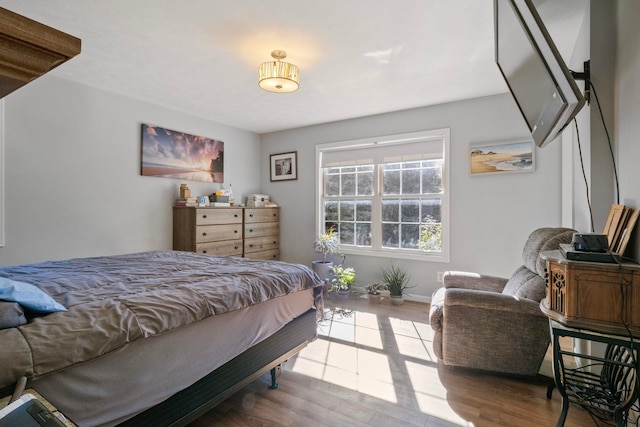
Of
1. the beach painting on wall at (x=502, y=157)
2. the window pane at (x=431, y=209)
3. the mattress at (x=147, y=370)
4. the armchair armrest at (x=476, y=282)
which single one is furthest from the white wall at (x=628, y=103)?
the window pane at (x=431, y=209)

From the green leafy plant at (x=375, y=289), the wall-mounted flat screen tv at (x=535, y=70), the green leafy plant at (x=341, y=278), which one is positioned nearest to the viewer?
the wall-mounted flat screen tv at (x=535, y=70)

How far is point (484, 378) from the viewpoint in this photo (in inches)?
84.9

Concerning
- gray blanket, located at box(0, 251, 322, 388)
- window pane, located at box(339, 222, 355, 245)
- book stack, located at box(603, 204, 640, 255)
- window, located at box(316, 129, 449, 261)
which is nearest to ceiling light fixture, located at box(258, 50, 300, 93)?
gray blanket, located at box(0, 251, 322, 388)

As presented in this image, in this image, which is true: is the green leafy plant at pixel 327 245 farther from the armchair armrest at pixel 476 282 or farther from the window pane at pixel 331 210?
the armchair armrest at pixel 476 282

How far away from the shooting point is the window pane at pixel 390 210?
4.19 meters

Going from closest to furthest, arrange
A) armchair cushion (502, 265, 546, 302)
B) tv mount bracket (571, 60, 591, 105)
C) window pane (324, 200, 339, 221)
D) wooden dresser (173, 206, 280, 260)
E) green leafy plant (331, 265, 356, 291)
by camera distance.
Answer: tv mount bracket (571, 60, 591, 105) → armchair cushion (502, 265, 546, 302) → wooden dresser (173, 206, 280, 260) → green leafy plant (331, 265, 356, 291) → window pane (324, 200, 339, 221)

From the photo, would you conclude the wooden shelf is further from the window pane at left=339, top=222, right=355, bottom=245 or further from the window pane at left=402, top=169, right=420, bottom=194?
the window pane at left=339, top=222, right=355, bottom=245

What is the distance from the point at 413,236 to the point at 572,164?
1.83m

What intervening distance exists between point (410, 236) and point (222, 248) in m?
2.46

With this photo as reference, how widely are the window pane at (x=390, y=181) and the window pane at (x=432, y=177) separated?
1.13 feet

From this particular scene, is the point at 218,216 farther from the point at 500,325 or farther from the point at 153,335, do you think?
the point at 500,325

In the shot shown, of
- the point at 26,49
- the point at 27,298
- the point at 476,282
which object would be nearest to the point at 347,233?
the point at 476,282

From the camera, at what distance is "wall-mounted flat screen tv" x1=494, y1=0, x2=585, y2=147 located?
1.33m

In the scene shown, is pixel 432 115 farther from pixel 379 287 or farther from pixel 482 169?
pixel 379 287
